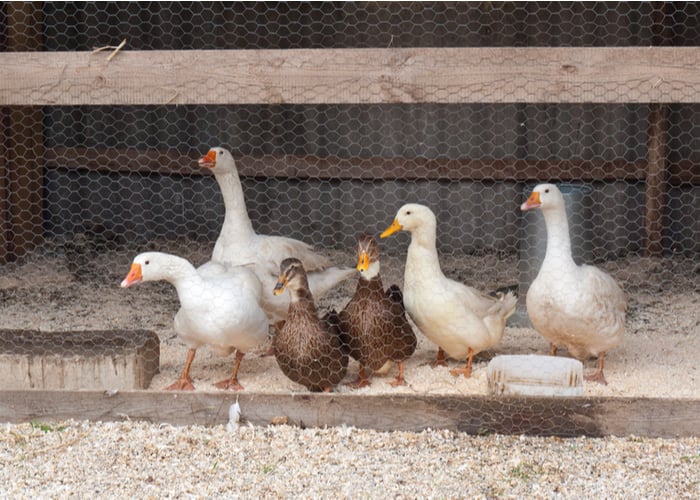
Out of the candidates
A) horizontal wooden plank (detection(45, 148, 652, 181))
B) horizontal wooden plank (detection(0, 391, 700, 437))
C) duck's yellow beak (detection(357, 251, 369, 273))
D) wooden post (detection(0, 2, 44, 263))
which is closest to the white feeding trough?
horizontal wooden plank (detection(0, 391, 700, 437))

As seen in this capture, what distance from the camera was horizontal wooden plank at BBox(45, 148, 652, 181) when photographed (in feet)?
21.3

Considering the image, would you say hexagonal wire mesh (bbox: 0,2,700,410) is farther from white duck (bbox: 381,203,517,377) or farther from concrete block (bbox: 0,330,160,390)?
concrete block (bbox: 0,330,160,390)

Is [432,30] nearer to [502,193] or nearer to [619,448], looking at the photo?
[502,193]

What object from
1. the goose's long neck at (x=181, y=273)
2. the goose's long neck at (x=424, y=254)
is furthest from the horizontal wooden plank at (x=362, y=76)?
the goose's long neck at (x=424, y=254)

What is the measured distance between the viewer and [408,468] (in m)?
3.12

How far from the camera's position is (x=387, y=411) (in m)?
3.42

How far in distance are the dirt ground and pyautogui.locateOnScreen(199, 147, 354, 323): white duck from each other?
0.40 meters

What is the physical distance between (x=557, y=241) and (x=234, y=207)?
1.60m

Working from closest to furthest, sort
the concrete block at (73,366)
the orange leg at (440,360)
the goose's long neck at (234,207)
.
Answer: the concrete block at (73,366)
the orange leg at (440,360)
the goose's long neck at (234,207)

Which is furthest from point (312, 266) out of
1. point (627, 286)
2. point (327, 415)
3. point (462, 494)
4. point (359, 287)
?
point (627, 286)

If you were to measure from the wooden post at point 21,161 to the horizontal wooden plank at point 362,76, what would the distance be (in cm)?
317

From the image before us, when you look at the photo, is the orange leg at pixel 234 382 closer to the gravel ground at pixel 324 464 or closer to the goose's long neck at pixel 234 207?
the gravel ground at pixel 324 464

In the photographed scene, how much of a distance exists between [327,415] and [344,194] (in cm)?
363

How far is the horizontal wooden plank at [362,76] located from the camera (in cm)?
329
